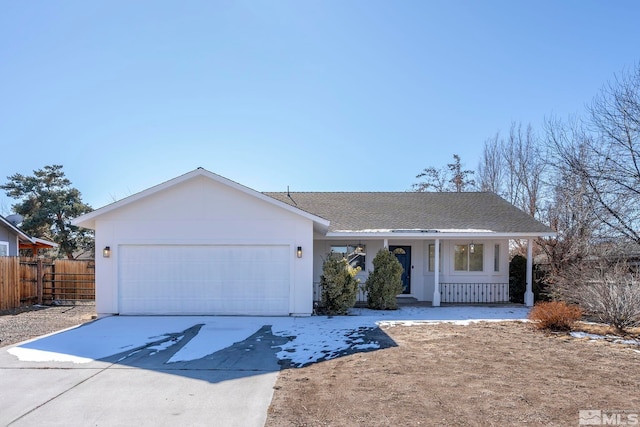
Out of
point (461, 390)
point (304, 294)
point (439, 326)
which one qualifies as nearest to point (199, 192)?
point (304, 294)

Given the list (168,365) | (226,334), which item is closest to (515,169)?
(226,334)

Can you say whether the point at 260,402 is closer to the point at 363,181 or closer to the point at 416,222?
the point at 416,222

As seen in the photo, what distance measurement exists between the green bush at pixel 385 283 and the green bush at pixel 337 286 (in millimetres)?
978

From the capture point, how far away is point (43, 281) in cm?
1522

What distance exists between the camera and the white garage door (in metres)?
10.8

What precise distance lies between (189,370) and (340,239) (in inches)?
328

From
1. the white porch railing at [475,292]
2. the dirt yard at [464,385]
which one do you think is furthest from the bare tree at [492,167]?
the dirt yard at [464,385]

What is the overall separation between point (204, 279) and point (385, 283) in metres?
5.39

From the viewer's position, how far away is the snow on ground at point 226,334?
6934 mm

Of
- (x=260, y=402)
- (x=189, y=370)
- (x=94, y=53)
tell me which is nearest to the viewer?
(x=260, y=402)

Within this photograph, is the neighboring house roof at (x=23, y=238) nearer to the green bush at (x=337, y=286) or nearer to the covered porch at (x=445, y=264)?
the covered porch at (x=445, y=264)

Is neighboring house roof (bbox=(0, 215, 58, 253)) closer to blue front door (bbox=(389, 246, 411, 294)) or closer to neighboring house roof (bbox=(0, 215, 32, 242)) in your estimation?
neighboring house roof (bbox=(0, 215, 32, 242))

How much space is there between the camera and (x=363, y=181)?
83.5 feet

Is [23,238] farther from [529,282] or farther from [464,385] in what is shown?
[529,282]
